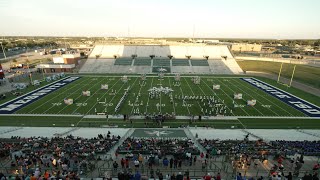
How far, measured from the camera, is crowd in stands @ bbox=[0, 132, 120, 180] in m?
13.2

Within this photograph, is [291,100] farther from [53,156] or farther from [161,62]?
[161,62]

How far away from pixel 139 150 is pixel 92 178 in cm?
510

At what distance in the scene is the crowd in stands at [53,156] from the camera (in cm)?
1322

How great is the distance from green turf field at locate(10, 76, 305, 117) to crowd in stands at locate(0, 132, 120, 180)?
13.2m

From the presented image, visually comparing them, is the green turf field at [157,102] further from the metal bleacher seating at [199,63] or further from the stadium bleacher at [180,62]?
the stadium bleacher at [180,62]

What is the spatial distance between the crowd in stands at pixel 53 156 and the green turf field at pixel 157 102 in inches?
519

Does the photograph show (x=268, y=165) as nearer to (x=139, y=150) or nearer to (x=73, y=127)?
(x=139, y=150)

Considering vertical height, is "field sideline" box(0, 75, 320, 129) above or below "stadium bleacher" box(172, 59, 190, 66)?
below

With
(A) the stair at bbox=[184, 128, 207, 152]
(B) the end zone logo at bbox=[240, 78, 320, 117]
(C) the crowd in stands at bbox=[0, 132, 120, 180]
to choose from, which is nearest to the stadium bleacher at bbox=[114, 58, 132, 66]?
(B) the end zone logo at bbox=[240, 78, 320, 117]

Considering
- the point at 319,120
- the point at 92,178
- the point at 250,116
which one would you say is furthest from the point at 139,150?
the point at 319,120

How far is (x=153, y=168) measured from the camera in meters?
14.4

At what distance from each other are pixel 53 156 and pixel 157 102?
2204 centimetres

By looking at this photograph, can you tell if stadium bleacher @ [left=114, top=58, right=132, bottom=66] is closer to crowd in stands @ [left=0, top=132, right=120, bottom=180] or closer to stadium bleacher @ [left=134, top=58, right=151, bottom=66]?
stadium bleacher @ [left=134, top=58, right=151, bottom=66]

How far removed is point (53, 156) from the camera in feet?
52.2
